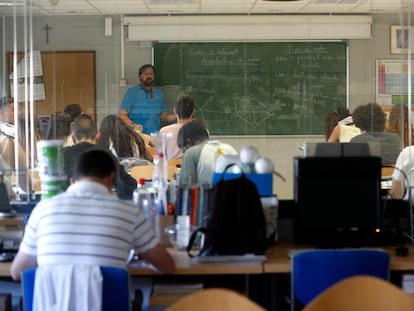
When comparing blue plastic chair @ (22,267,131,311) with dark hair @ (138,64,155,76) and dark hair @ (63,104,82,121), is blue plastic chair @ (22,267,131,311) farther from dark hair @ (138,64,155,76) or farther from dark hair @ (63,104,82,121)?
dark hair @ (138,64,155,76)

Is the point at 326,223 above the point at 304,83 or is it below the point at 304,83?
below

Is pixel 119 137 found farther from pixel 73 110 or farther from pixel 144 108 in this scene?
pixel 144 108

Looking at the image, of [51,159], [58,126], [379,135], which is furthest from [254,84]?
[51,159]

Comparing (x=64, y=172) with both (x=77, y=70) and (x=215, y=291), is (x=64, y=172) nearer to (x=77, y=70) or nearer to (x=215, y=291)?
(x=215, y=291)

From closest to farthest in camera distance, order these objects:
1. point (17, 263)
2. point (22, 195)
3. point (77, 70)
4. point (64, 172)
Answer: point (17, 263) < point (64, 172) < point (22, 195) < point (77, 70)

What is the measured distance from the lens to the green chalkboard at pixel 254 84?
23.9ft

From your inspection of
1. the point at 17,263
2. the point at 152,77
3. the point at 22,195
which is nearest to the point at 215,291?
the point at 17,263

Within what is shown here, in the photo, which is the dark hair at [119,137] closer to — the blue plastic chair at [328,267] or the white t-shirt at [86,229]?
the white t-shirt at [86,229]

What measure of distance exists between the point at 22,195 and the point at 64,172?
0.49 m

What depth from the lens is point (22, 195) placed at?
13.2ft

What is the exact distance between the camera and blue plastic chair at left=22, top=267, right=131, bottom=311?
2.58 m

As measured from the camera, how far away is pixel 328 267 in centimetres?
274

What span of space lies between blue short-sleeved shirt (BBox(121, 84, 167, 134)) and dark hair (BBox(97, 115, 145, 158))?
46 centimetres

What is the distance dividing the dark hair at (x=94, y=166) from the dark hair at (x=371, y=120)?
9.83 feet
